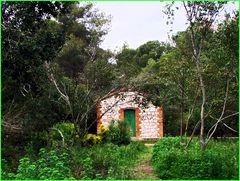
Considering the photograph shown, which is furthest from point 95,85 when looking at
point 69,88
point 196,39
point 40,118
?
point 196,39

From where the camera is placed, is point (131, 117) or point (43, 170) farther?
point (131, 117)

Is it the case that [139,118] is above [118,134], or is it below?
above

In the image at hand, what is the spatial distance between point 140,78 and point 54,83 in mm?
3185

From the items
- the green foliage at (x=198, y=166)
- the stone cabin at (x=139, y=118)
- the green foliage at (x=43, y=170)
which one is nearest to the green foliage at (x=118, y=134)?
the stone cabin at (x=139, y=118)

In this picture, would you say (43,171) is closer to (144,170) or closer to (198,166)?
(198,166)

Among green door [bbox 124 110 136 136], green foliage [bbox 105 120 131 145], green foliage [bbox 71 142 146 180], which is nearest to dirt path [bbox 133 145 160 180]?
green foliage [bbox 71 142 146 180]

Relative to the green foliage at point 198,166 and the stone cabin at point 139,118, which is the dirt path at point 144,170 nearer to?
the green foliage at point 198,166

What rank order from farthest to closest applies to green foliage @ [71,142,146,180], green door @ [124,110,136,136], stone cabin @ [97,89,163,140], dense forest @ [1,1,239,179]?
1. green door @ [124,110,136,136]
2. stone cabin @ [97,89,163,140]
3. dense forest @ [1,1,239,179]
4. green foliage @ [71,142,146,180]

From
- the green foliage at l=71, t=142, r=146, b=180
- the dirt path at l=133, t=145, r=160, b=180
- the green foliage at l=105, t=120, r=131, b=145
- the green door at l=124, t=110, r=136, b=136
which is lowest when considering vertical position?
the dirt path at l=133, t=145, r=160, b=180

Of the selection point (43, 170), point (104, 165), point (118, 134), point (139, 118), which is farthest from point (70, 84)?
point (139, 118)

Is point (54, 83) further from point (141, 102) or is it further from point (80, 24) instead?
point (80, 24)

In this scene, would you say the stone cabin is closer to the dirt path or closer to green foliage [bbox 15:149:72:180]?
the dirt path

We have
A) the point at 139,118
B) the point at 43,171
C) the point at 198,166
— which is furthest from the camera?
the point at 139,118

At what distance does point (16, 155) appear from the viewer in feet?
37.3
